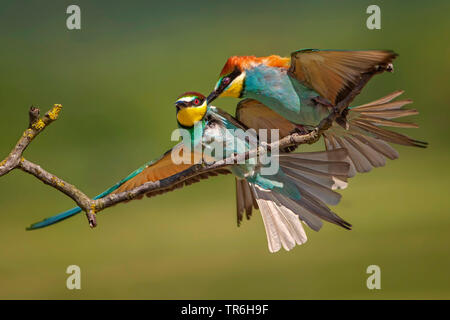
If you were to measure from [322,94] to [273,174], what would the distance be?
0.88 feet

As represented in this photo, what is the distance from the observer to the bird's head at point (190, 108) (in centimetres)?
152

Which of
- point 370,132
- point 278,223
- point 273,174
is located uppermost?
point 370,132

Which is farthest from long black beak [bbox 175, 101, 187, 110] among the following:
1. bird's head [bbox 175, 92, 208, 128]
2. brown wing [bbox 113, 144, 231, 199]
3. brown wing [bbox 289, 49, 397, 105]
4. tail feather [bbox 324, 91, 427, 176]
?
tail feather [bbox 324, 91, 427, 176]

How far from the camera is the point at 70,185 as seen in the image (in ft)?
4.41

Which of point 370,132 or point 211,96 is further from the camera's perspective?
point 370,132

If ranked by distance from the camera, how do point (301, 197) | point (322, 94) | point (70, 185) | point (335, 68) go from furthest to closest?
point (301, 197) < point (322, 94) < point (335, 68) < point (70, 185)

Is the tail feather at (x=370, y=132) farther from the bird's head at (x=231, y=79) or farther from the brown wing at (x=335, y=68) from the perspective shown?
the bird's head at (x=231, y=79)

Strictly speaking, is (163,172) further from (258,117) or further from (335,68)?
(335,68)

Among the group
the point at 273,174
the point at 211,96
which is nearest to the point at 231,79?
the point at 211,96

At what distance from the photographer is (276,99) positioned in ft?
5.26

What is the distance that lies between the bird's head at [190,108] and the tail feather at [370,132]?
0.37 meters

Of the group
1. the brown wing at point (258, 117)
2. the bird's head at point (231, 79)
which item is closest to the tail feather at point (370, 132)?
the brown wing at point (258, 117)

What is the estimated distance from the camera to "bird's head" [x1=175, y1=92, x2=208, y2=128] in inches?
60.0

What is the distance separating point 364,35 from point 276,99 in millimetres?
5611
